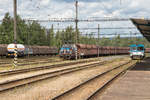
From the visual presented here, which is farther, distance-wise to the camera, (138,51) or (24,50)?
(24,50)

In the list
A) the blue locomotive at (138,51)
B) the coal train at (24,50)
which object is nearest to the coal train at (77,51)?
the blue locomotive at (138,51)

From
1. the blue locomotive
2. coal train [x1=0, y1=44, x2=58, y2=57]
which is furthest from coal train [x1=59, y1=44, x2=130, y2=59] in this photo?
coal train [x1=0, y1=44, x2=58, y2=57]

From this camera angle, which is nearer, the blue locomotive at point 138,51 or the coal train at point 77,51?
the coal train at point 77,51

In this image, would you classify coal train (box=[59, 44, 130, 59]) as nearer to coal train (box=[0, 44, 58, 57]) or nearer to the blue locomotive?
the blue locomotive

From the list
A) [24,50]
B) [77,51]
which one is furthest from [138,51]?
[24,50]

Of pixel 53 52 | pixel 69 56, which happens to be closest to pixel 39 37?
pixel 53 52

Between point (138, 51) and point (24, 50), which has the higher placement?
point (24, 50)

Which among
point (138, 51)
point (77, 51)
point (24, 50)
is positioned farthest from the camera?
point (24, 50)

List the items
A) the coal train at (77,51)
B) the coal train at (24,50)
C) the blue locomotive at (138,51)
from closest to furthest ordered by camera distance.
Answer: the coal train at (77,51)
the blue locomotive at (138,51)
the coal train at (24,50)

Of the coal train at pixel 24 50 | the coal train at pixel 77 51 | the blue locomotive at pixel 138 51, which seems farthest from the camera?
the coal train at pixel 24 50

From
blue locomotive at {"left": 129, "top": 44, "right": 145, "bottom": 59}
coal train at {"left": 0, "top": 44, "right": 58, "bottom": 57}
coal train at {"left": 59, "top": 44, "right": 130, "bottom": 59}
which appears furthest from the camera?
coal train at {"left": 0, "top": 44, "right": 58, "bottom": 57}

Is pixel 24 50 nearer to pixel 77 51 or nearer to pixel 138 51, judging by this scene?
pixel 77 51

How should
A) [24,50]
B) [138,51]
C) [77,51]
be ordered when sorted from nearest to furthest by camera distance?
[138,51] < [77,51] < [24,50]

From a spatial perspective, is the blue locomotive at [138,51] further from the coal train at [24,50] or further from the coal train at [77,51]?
the coal train at [24,50]
